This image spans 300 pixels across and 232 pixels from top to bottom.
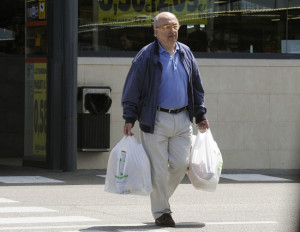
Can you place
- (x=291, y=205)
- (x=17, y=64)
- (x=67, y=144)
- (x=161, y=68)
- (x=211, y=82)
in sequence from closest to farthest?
(x=161, y=68), (x=291, y=205), (x=67, y=144), (x=211, y=82), (x=17, y=64)

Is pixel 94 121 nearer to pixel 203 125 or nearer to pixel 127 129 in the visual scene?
pixel 203 125

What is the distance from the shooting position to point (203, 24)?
1391 centimetres

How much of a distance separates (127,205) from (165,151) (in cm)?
174

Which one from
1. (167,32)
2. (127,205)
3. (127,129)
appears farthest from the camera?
(127,205)

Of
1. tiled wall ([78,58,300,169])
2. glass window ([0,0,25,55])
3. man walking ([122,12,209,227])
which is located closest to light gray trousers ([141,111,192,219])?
man walking ([122,12,209,227])

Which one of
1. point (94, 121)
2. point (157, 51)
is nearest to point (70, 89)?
point (94, 121)

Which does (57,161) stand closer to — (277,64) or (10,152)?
(10,152)

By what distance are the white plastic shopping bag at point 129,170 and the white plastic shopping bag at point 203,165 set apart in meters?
0.50

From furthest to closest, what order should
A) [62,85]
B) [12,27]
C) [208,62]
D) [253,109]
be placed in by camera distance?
[12,27] → [253,109] → [208,62] → [62,85]

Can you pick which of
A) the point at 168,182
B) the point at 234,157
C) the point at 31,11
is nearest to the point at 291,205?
the point at 168,182

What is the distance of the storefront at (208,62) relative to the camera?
13414mm

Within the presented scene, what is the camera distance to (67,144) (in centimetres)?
1297

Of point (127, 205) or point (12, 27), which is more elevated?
point (12, 27)

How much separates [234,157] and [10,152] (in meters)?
4.00
